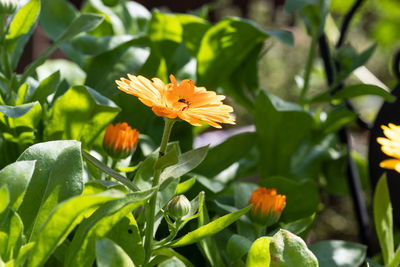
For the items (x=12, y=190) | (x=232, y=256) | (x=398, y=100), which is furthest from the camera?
(x=398, y=100)

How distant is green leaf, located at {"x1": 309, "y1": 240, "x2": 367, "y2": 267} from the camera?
572mm

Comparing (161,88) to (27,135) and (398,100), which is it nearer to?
(27,135)

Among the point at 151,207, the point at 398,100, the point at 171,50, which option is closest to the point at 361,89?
the point at 398,100

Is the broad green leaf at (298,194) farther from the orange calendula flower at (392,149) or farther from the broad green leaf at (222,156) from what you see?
the orange calendula flower at (392,149)

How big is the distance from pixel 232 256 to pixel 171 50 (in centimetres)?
38

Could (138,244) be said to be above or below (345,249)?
above

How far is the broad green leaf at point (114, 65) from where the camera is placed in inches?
27.3

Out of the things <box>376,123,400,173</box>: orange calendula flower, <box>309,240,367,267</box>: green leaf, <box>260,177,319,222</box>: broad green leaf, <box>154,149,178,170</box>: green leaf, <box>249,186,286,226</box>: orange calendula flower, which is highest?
<box>376,123,400,173</box>: orange calendula flower

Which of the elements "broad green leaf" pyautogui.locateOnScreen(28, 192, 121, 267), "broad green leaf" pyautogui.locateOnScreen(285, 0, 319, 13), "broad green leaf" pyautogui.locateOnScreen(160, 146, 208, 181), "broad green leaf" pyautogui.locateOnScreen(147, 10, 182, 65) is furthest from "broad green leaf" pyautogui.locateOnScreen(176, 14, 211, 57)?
"broad green leaf" pyautogui.locateOnScreen(28, 192, 121, 267)

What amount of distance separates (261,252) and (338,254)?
0.18 m

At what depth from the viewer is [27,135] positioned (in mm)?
591

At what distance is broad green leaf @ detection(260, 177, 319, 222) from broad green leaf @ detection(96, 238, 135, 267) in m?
0.29

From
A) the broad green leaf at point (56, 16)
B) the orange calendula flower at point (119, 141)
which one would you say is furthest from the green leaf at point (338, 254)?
the broad green leaf at point (56, 16)

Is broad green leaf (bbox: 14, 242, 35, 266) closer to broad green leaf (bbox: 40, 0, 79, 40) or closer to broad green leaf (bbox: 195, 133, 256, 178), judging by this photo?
broad green leaf (bbox: 195, 133, 256, 178)
